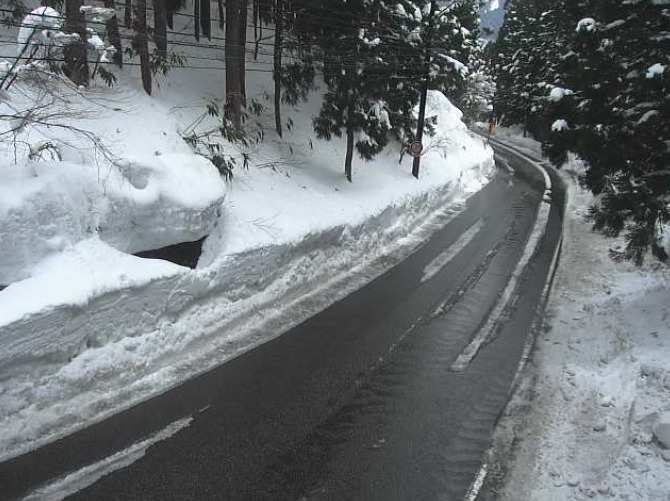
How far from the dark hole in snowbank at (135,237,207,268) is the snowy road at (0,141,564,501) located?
1920 millimetres

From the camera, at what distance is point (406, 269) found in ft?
35.9

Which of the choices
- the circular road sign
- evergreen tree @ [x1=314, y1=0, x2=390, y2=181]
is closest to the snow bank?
evergreen tree @ [x1=314, y1=0, x2=390, y2=181]

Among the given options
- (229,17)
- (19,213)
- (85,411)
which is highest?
(229,17)

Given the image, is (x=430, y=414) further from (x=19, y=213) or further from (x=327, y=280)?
(x=19, y=213)

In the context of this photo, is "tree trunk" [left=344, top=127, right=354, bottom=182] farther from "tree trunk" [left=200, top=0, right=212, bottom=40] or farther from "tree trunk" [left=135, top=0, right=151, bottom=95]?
"tree trunk" [left=200, top=0, right=212, bottom=40]

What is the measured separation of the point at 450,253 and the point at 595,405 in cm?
642

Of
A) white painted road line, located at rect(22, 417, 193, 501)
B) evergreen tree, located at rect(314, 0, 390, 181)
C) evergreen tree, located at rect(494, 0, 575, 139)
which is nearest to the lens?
white painted road line, located at rect(22, 417, 193, 501)

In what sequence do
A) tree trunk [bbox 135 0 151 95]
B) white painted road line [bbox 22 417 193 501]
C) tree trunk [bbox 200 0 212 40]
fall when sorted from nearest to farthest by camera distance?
white painted road line [bbox 22 417 193 501] → tree trunk [bbox 135 0 151 95] → tree trunk [bbox 200 0 212 40]

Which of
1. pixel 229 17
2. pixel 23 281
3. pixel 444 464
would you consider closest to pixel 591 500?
pixel 444 464

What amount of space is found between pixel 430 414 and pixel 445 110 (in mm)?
25882

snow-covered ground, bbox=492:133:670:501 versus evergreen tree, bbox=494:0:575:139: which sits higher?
evergreen tree, bbox=494:0:575:139

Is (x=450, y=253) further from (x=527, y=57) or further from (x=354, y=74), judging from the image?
(x=527, y=57)

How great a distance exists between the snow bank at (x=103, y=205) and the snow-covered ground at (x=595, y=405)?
17.6ft

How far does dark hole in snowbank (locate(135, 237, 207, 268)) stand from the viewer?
304 inches
